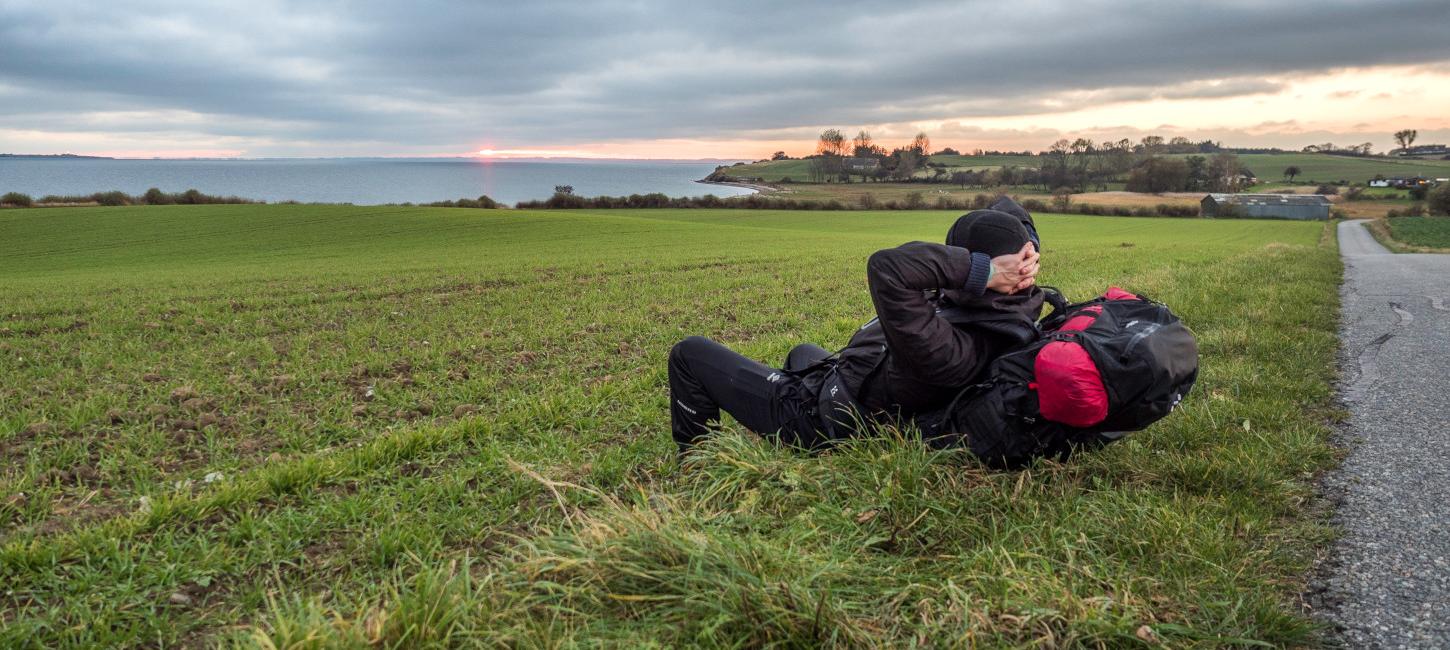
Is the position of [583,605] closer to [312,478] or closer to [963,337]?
[963,337]

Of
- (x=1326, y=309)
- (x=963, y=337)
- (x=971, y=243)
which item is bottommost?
(x=1326, y=309)

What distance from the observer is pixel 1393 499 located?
347cm

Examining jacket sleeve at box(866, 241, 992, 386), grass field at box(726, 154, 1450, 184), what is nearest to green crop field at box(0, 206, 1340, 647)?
jacket sleeve at box(866, 241, 992, 386)

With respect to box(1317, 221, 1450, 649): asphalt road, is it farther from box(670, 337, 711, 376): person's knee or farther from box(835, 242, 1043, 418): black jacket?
box(670, 337, 711, 376): person's knee

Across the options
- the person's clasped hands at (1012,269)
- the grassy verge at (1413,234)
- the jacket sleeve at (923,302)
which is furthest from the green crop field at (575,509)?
the grassy verge at (1413,234)

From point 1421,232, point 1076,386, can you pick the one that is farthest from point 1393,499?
point 1421,232

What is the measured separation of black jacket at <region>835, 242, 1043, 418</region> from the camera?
3008mm

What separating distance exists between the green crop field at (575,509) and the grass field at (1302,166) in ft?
316

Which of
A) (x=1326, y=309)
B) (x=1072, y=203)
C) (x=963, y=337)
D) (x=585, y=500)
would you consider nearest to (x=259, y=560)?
(x=585, y=500)

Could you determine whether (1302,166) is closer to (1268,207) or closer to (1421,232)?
(1268,207)

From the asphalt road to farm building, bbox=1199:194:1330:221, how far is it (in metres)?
74.4

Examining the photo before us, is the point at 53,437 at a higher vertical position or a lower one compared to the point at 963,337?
lower

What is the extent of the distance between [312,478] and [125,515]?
33.5 inches

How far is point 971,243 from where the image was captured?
10.8ft
